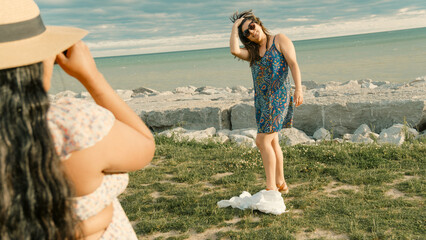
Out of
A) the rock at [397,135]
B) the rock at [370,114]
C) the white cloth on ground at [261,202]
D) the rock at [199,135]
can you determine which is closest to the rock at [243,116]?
the rock at [199,135]

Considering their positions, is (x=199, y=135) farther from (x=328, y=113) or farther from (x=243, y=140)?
(x=328, y=113)

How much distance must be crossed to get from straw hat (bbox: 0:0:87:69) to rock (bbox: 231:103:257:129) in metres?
6.94

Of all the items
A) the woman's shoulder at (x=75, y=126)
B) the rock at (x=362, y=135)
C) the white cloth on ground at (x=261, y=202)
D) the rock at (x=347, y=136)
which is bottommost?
the rock at (x=347, y=136)

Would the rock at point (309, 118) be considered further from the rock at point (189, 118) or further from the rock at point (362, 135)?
the rock at point (189, 118)

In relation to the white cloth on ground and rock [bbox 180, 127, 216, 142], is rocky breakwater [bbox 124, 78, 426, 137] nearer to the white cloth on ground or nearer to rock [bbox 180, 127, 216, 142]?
rock [bbox 180, 127, 216, 142]

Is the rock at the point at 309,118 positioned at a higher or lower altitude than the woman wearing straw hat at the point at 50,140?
lower

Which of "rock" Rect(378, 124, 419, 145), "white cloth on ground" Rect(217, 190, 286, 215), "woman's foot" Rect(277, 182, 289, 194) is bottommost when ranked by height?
"rock" Rect(378, 124, 419, 145)

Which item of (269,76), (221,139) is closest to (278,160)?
(269,76)

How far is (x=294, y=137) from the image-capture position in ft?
23.9

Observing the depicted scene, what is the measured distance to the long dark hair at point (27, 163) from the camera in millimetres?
1188

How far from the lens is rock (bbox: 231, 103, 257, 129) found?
822 centimetres

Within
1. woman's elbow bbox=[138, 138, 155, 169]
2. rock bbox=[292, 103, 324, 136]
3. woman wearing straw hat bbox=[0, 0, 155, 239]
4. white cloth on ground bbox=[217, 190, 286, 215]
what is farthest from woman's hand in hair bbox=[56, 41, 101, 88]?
rock bbox=[292, 103, 324, 136]

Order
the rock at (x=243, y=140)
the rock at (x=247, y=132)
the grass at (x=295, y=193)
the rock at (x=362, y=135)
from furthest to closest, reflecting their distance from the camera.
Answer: the rock at (x=247, y=132)
the rock at (x=243, y=140)
the rock at (x=362, y=135)
the grass at (x=295, y=193)

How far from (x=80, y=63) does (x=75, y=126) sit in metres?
0.26
